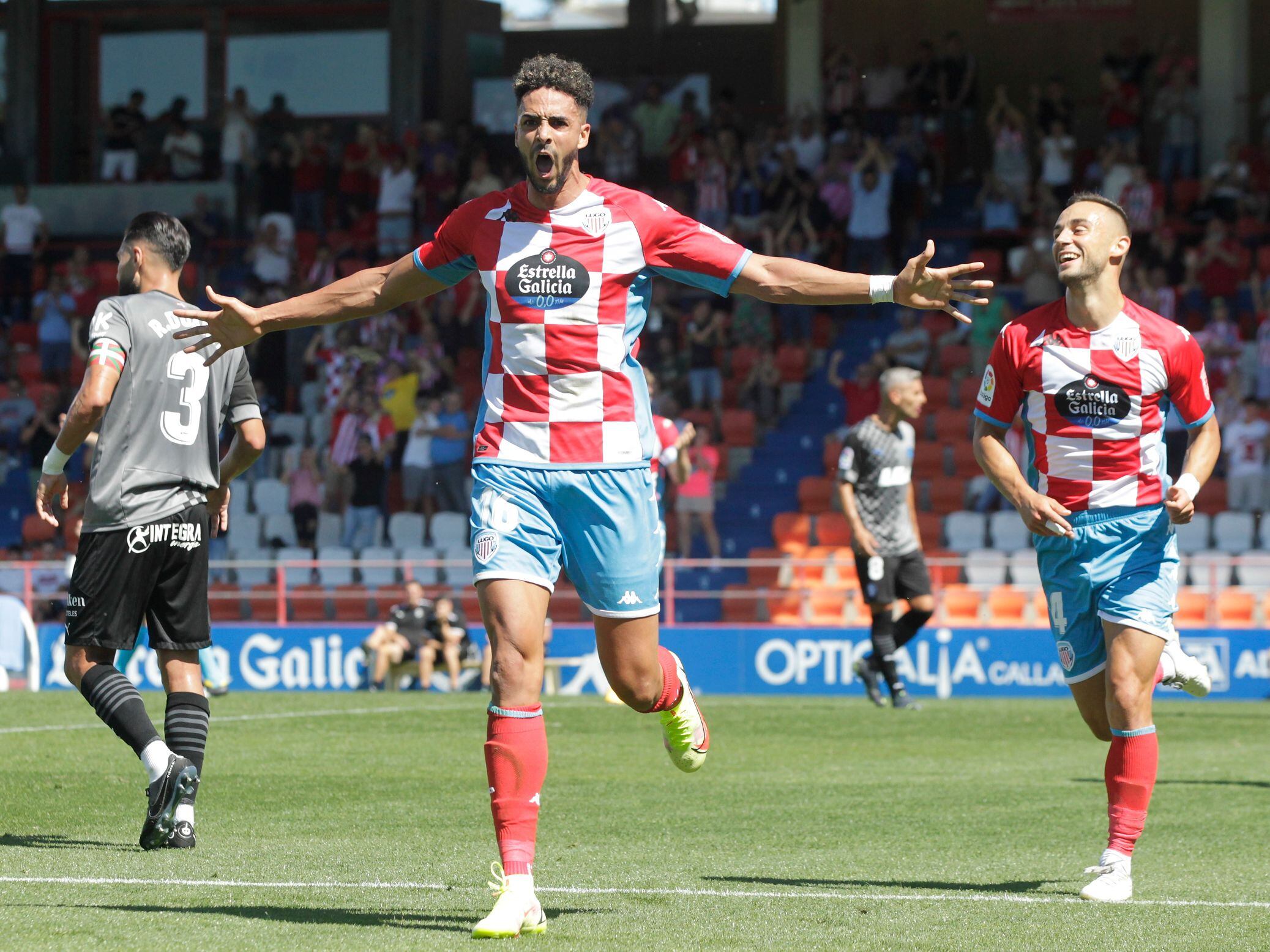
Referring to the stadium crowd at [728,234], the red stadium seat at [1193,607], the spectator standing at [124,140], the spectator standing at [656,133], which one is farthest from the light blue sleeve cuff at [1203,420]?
the spectator standing at [124,140]

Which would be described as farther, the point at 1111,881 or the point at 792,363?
the point at 792,363

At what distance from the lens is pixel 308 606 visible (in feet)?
68.4

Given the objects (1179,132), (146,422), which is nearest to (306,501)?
(1179,132)

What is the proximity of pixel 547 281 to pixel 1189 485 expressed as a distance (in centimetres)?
212

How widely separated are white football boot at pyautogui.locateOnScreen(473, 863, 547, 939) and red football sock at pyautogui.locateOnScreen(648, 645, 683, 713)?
0.99 m

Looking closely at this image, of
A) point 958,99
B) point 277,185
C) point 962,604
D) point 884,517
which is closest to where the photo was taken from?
point 884,517

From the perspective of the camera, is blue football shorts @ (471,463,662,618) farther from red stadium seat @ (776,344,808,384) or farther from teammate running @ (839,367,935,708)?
red stadium seat @ (776,344,808,384)

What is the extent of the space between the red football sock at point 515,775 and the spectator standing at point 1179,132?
20.0m

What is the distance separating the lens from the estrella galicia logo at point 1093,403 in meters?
6.21

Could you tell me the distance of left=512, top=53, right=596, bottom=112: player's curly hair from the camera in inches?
214

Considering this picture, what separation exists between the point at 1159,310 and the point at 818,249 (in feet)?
14.3

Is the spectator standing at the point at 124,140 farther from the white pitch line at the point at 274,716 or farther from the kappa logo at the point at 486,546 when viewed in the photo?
the kappa logo at the point at 486,546

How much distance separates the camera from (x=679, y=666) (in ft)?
20.3

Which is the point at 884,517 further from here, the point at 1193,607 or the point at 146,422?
the point at 146,422
